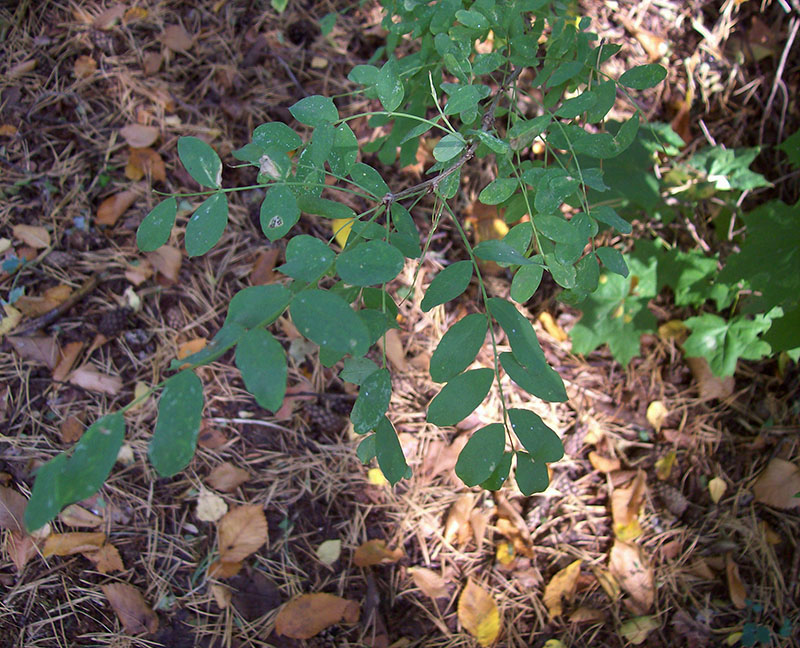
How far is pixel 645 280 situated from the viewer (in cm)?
189

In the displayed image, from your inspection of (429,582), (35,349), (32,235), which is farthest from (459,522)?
(32,235)

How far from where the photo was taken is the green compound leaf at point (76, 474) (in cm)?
64

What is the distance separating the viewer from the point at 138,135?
6.43 ft

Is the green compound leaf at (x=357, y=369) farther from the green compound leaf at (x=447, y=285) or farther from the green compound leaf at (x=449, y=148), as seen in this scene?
the green compound leaf at (x=449, y=148)

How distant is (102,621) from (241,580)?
36 cm

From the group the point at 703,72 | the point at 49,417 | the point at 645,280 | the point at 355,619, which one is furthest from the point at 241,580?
the point at 703,72

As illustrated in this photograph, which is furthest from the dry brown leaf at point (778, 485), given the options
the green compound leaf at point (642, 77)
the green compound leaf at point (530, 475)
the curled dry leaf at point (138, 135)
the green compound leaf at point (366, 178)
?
the curled dry leaf at point (138, 135)

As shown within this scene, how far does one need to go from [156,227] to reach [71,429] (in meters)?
1.01

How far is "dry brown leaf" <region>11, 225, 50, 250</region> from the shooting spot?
178 cm

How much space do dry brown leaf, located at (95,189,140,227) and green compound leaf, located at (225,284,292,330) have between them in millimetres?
1360

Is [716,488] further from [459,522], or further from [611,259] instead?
[611,259]

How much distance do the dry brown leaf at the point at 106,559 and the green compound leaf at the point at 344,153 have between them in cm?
124

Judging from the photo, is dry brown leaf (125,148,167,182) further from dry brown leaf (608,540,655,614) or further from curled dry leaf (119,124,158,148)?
dry brown leaf (608,540,655,614)

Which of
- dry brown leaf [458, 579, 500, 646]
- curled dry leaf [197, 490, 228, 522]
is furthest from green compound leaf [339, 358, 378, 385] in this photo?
dry brown leaf [458, 579, 500, 646]
